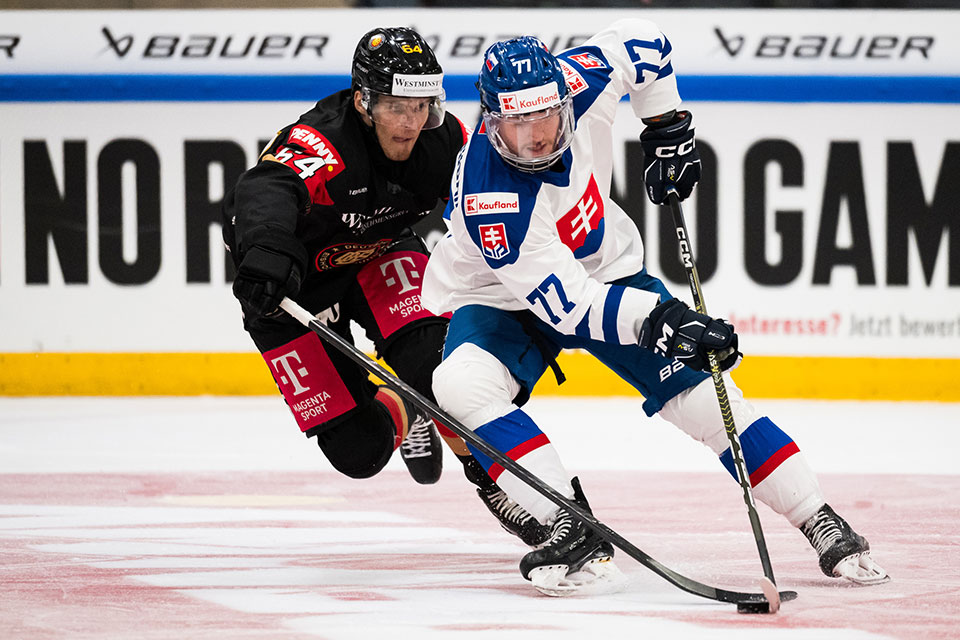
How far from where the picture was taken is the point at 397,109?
3.26 meters

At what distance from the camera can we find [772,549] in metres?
3.30

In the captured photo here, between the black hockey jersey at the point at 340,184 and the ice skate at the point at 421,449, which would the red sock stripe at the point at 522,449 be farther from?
the ice skate at the point at 421,449

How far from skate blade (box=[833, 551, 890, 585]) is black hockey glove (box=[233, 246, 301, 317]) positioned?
127 cm

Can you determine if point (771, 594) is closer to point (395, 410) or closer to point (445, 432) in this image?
point (445, 432)

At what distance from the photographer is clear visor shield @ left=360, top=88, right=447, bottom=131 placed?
325cm

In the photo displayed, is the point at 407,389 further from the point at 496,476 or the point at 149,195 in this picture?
the point at 149,195

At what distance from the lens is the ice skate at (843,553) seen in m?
2.83

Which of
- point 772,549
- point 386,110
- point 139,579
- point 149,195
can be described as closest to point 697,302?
point 772,549

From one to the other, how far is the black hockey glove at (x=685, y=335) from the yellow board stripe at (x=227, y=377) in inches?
137

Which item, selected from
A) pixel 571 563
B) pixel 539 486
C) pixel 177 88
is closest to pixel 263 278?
pixel 539 486

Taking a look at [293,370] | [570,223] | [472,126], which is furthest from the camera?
[472,126]

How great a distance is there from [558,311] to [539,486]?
1.16ft

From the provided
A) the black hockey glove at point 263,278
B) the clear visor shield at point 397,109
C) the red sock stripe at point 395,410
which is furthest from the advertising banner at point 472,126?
the black hockey glove at point 263,278

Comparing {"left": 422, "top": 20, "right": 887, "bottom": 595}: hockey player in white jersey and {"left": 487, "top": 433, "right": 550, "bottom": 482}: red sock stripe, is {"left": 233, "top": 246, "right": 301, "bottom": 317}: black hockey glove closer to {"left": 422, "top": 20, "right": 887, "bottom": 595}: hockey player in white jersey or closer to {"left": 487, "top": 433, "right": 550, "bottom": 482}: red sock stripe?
{"left": 422, "top": 20, "right": 887, "bottom": 595}: hockey player in white jersey
